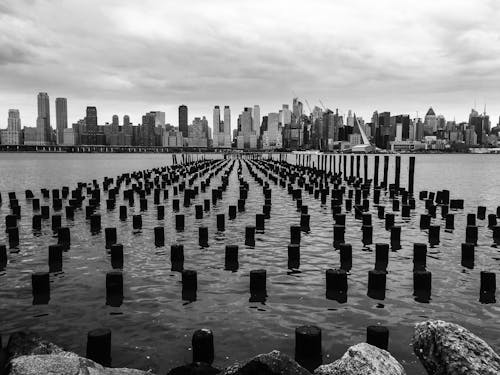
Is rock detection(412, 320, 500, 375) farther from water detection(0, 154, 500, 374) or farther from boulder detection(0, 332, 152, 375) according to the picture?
boulder detection(0, 332, 152, 375)

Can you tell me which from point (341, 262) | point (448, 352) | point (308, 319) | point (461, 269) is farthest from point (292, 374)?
point (461, 269)

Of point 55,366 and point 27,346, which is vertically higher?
point 55,366

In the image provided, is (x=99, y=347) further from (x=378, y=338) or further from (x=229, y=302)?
(x=378, y=338)

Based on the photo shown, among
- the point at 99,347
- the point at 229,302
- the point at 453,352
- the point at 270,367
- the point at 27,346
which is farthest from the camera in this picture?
the point at 229,302

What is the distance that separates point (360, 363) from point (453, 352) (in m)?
1.31

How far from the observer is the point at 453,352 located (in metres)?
6.23

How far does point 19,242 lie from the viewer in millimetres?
17250

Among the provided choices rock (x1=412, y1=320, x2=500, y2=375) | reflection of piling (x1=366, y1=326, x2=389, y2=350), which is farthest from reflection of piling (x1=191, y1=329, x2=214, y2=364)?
rock (x1=412, y1=320, x2=500, y2=375)

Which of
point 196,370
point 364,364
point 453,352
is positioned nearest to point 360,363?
point 364,364

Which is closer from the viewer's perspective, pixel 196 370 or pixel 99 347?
pixel 196 370

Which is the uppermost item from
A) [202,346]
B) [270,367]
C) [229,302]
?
[270,367]

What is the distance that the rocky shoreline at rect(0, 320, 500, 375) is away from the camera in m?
5.70

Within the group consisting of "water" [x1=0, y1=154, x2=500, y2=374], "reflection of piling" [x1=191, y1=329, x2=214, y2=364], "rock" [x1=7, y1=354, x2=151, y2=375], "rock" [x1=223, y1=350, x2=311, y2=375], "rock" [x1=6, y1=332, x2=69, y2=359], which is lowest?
"water" [x1=0, y1=154, x2=500, y2=374]

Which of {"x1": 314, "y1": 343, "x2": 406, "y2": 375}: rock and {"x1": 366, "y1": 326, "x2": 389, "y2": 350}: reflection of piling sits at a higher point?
{"x1": 314, "y1": 343, "x2": 406, "y2": 375}: rock
